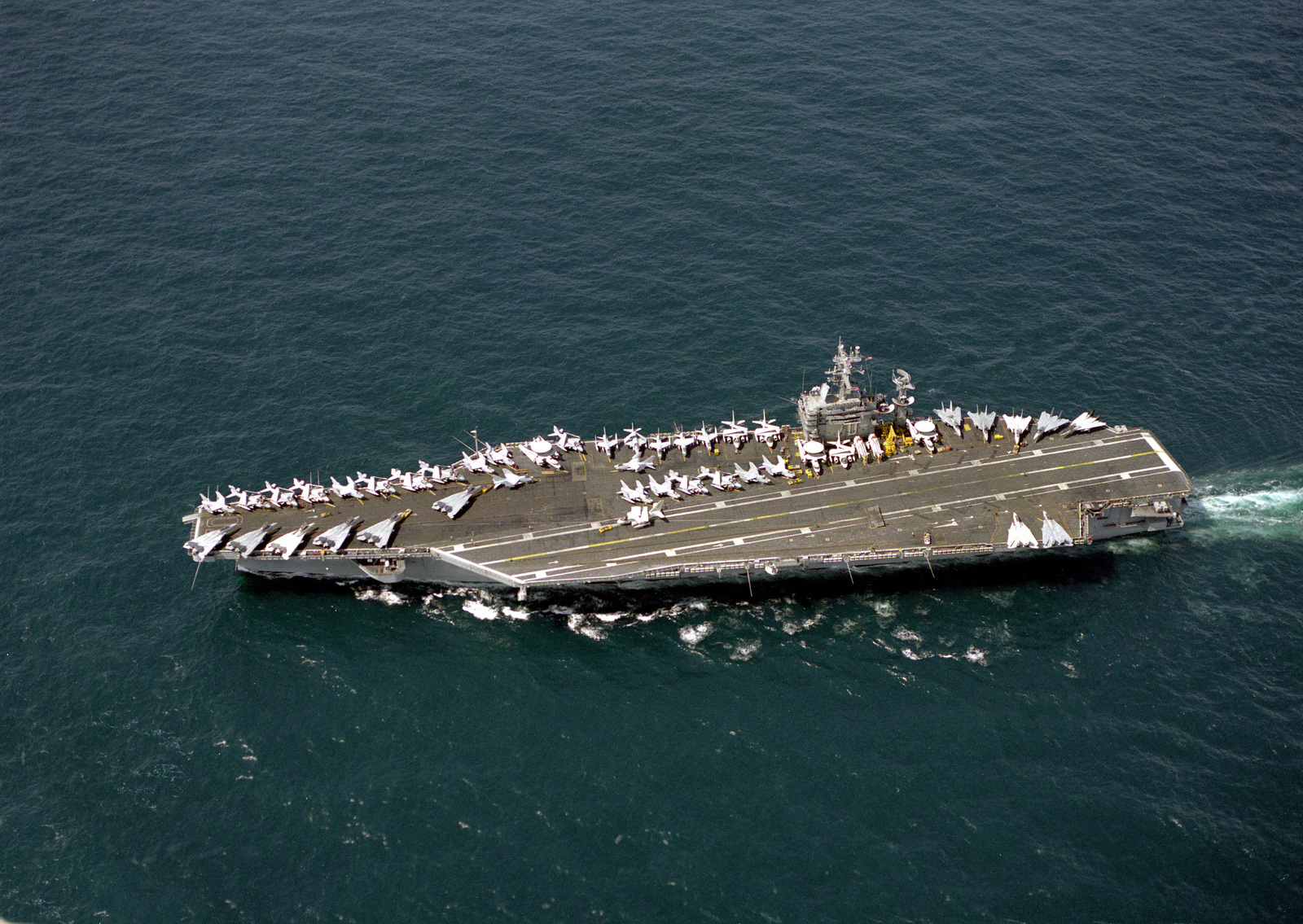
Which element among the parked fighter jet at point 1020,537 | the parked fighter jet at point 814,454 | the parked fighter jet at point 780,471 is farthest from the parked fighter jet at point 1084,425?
the parked fighter jet at point 780,471

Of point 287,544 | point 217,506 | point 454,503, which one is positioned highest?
point 217,506

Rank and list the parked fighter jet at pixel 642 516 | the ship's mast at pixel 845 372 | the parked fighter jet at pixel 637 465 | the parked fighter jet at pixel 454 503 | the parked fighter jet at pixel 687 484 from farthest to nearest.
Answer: the parked fighter jet at pixel 637 465
the ship's mast at pixel 845 372
the parked fighter jet at pixel 687 484
the parked fighter jet at pixel 454 503
the parked fighter jet at pixel 642 516

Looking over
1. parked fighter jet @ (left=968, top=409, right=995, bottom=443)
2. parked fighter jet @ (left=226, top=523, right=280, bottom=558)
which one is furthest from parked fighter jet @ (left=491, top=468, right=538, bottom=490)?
parked fighter jet @ (left=968, top=409, right=995, bottom=443)

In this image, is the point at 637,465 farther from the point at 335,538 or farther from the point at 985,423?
the point at 985,423

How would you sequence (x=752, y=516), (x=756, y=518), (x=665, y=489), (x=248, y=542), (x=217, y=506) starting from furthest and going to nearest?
(x=665, y=489)
(x=752, y=516)
(x=756, y=518)
(x=217, y=506)
(x=248, y=542)

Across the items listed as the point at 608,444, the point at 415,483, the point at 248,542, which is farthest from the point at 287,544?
the point at 608,444

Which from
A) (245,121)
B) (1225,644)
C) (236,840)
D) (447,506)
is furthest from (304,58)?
(1225,644)

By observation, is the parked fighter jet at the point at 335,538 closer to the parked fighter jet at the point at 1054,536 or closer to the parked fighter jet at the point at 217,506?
the parked fighter jet at the point at 217,506
